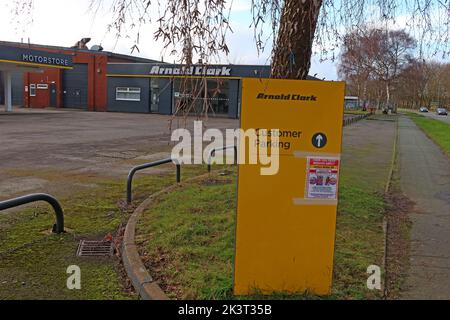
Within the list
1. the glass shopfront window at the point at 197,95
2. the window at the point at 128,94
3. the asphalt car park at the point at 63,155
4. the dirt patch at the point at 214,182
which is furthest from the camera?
the window at the point at 128,94

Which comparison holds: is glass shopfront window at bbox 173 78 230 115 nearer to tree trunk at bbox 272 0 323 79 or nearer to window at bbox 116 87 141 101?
tree trunk at bbox 272 0 323 79

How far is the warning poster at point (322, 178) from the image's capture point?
360cm

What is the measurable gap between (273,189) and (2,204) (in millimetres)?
3146

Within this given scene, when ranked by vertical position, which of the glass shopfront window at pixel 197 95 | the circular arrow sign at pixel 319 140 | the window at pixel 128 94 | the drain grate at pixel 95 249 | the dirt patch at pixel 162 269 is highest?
the window at pixel 128 94

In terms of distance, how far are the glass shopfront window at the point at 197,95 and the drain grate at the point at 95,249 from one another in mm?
2451

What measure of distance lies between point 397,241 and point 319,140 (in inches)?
112

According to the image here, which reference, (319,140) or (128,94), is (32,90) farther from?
(319,140)

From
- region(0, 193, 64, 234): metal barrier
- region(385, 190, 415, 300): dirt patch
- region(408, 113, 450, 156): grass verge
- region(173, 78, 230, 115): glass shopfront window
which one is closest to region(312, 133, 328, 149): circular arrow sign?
region(173, 78, 230, 115): glass shopfront window

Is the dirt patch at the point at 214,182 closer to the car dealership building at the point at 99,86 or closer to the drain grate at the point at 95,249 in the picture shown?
the drain grate at the point at 95,249

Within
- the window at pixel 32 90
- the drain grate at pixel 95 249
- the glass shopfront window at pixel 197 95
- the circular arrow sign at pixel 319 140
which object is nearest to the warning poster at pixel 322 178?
the circular arrow sign at pixel 319 140
